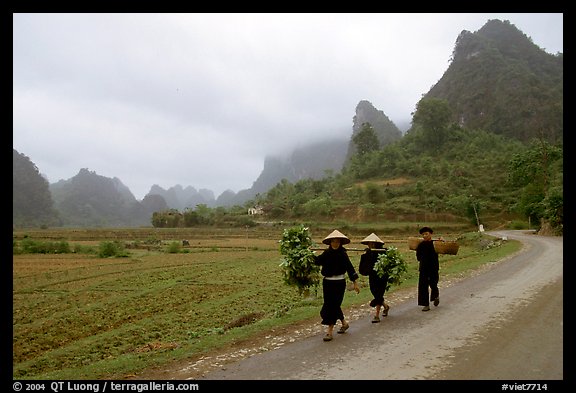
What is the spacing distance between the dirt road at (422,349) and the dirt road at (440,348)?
1 cm

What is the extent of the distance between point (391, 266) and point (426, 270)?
1137mm

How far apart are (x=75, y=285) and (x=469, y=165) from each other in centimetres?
6337

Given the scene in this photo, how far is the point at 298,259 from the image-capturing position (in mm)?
7238

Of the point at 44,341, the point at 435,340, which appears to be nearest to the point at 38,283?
the point at 44,341

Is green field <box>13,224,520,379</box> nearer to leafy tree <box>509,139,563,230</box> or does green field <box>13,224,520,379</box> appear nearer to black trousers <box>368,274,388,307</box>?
black trousers <box>368,274,388,307</box>

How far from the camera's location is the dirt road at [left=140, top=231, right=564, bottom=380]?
471cm

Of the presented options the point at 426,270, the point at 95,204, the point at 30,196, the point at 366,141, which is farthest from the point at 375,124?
the point at 426,270

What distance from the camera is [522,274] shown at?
12570 millimetres

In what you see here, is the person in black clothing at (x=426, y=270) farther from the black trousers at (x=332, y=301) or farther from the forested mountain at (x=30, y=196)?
the forested mountain at (x=30, y=196)

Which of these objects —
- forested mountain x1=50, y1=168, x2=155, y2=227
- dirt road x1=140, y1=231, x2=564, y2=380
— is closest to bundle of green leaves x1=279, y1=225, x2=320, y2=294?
dirt road x1=140, y1=231, x2=564, y2=380

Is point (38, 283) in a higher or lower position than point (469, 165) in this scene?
lower

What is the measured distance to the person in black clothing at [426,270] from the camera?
8.09 m

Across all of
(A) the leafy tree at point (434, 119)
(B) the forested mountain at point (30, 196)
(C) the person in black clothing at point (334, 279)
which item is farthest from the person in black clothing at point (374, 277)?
(B) the forested mountain at point (30, 196)
